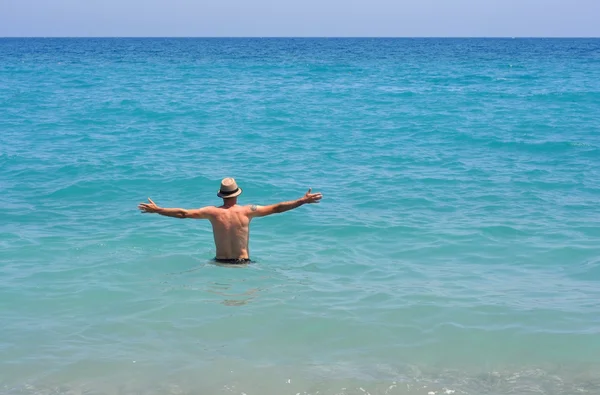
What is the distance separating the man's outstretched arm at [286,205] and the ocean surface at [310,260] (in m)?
0.72

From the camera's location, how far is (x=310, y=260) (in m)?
8.66

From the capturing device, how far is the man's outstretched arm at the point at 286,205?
23.3 ft

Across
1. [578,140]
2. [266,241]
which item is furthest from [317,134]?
[266,241]

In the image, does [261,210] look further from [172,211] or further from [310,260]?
[310,260]

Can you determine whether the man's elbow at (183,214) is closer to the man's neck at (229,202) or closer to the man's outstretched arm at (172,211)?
the man's outstretched arm at (172,211)

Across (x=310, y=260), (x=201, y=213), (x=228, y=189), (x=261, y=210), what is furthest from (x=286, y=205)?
(x=310, y=260)

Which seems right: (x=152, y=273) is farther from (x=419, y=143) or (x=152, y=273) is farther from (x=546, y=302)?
(x=419, y=143)

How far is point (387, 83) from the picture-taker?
101ft

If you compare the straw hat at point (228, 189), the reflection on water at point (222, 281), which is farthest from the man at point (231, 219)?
the reflection on water at point (222, 281)

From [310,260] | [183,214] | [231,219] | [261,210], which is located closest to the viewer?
[183,214]

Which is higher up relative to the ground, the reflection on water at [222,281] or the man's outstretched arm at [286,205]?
the man's outstretched arm at [286,205]

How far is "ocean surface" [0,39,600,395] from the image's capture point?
571 centimetres

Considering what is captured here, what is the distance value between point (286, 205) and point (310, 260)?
4.93ft

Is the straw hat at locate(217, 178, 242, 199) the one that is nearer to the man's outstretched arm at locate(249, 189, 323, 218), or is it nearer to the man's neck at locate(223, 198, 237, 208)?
the man's neck at locate(223, 198, 237, 208)
